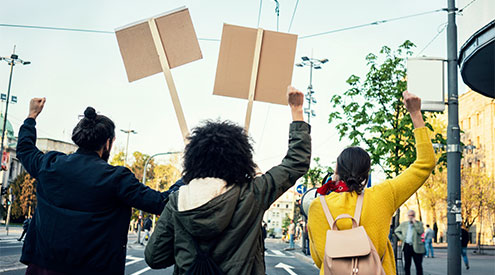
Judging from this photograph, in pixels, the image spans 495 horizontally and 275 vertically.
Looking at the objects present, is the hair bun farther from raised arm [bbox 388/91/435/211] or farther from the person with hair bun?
raised arm [bbox 388/91/435/211]

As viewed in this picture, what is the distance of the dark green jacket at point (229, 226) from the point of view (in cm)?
Answer: 238

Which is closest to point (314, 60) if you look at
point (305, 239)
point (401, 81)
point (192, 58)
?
point (305, 239)

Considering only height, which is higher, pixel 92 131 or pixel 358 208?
pixel 92 131

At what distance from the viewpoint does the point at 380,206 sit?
281 cm

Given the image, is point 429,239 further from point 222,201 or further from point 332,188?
point 222,201

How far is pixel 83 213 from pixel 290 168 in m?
1.19

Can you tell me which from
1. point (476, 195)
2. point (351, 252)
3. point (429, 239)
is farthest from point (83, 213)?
point (476, 195)

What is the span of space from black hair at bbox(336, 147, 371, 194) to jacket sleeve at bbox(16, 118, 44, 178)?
1.82 meters

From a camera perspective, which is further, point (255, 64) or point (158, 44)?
point (158, 44)

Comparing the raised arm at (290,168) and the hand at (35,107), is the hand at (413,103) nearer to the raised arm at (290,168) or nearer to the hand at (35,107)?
the raised arm at (290,168)

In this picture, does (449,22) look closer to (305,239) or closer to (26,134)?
(26,134)

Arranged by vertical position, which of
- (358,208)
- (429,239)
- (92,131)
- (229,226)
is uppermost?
(92,131)

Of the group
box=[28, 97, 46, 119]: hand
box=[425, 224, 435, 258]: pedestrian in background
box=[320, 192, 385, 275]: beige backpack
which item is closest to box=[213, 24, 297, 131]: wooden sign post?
box=[320, 192, 385, 275]: beige backpack

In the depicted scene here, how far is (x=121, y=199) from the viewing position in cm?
289
